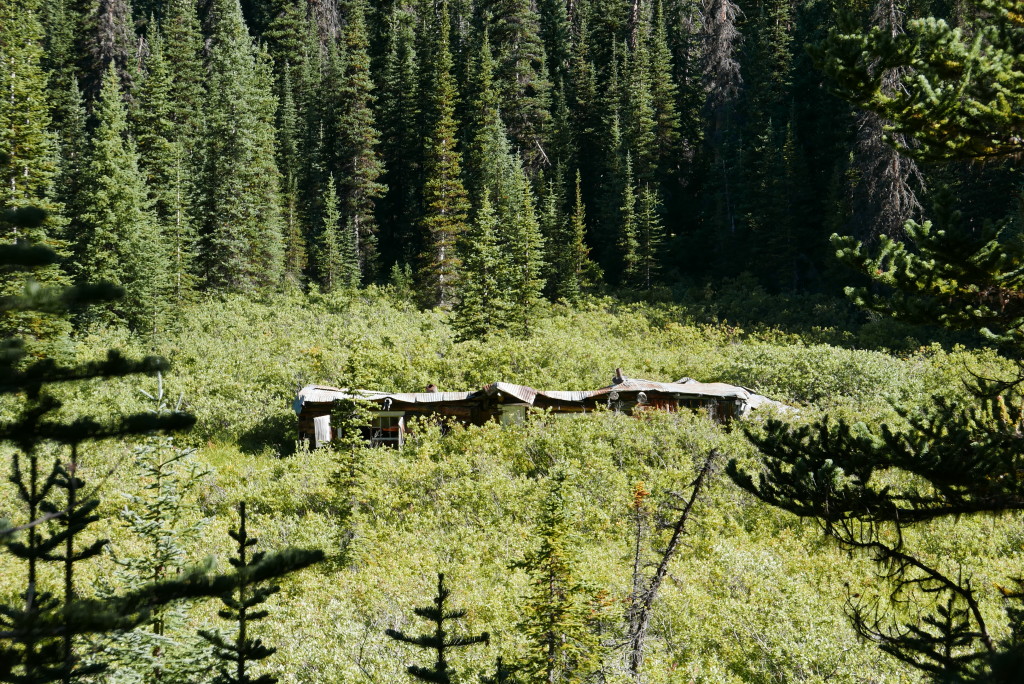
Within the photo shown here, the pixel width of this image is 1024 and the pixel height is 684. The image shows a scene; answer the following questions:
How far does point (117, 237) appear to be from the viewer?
35281 mm

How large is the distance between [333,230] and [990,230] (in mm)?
45676

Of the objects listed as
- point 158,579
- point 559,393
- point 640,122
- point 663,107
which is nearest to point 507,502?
point 559,393

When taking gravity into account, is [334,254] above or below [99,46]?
below

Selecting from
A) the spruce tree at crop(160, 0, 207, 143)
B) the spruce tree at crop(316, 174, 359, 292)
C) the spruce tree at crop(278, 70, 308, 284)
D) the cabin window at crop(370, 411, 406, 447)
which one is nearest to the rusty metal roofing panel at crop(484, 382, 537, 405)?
the cabin window at crop(370, 411, 406, 447)

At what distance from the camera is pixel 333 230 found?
48781 mm

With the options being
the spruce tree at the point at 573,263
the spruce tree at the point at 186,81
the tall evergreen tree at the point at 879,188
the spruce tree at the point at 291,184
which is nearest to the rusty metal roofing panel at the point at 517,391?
the tall evergreen tree at the point at 879,188

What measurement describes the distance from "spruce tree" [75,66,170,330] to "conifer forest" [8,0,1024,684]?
0.19 m

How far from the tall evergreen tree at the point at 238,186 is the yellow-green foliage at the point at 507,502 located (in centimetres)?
822

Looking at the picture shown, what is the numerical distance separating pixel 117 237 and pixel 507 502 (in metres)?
26.0

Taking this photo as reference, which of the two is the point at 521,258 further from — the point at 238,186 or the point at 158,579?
the point at 158,579

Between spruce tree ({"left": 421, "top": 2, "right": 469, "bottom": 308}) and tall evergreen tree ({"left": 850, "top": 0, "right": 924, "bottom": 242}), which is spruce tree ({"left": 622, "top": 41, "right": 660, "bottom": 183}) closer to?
spruce tree ({"left": 421, "top": 2, "right": 469, "bottom": 308})

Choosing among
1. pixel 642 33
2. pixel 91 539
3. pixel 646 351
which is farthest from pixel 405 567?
pixel 642 33

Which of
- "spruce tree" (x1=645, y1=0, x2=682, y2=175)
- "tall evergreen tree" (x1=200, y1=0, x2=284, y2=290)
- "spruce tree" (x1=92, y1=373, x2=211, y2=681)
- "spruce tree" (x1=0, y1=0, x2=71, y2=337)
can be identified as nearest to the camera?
"spruce tree" (x1=92, y1=373, x2=211, y2=681)

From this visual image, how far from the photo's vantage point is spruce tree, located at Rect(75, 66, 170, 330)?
34969mm
